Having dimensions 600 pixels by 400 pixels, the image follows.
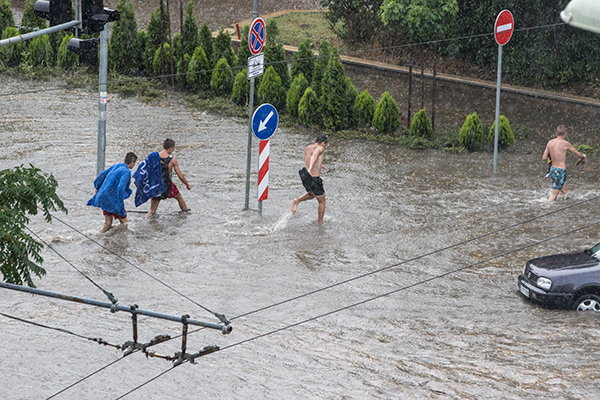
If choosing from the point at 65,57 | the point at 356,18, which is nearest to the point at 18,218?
the point at 65,57

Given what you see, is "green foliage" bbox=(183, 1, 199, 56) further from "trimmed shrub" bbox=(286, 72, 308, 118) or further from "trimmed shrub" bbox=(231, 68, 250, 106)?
"trimmed shrub" bbox=(286, 72, 308, 118)

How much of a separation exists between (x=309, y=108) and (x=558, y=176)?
6.81 metres

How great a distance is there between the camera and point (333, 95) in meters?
17.6

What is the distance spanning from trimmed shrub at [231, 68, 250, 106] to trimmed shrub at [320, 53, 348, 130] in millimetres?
2501

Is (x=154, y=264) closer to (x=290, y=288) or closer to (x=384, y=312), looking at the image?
(x=290, y=288)

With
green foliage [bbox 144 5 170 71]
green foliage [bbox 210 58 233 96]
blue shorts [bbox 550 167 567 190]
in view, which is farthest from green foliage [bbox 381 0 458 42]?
blue shorts [bbox 550 167 567 190]

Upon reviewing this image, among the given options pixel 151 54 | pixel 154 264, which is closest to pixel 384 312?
pixel 154 264

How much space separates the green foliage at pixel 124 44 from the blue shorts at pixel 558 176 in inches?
544

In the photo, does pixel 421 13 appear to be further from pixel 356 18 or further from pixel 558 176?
pixel 558 176

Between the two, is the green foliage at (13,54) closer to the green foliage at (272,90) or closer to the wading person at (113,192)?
the green foliage at (272,90)

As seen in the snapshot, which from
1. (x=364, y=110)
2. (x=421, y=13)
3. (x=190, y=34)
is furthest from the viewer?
(x=190, y=34)

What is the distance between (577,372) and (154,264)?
5.51 meters

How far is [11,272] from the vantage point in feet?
22.0

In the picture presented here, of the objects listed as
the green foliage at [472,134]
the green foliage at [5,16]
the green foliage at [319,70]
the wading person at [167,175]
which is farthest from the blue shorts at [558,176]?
the green foliage at [5,16]
